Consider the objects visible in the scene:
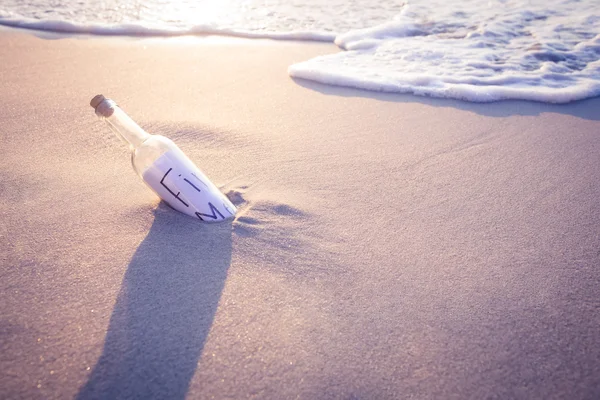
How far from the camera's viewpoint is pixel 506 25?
11.1 feet

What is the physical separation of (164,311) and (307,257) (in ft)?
1.30

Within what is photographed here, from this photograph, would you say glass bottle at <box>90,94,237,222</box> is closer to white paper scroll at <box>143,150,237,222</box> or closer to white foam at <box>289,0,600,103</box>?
white paper scroll at <box>143,150,237,222</box>

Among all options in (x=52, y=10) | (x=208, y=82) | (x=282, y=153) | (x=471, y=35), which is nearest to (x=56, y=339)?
(x=282, y=153)

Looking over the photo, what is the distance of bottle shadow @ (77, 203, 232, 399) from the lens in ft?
2.73

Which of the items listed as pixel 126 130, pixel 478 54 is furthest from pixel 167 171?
pixel 478 54

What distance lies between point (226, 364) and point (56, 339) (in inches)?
14.5

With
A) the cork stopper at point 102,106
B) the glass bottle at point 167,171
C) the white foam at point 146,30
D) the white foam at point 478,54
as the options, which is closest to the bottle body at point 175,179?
the glass bottle at point 167,171

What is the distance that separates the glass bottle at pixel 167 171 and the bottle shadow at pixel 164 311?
0.05m

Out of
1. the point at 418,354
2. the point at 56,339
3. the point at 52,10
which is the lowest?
the point at 418,354

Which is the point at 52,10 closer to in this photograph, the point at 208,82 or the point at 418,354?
the point at 208,82

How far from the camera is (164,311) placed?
38.7 inches

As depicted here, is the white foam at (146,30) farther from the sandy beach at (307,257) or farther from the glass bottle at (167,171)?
the glass bottle at (167,171)

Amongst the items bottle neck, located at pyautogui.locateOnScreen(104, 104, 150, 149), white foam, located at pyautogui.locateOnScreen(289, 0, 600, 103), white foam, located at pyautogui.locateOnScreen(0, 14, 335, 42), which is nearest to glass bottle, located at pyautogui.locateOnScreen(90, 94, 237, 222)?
bottle neck, located at pyautogui.locateOnScreen(104, 104, 150, 149)

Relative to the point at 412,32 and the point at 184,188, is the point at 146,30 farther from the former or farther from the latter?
the point at 184,188
